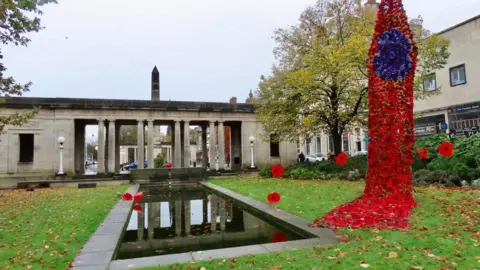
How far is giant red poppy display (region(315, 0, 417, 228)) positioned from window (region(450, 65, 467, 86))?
24469mm

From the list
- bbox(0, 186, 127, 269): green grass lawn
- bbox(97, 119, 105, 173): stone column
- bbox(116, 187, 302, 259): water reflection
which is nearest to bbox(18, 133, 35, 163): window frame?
bbox(97, 119, 105, 173): stone column

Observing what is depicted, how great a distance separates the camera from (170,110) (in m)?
29.8

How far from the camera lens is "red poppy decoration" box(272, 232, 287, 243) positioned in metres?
7.36

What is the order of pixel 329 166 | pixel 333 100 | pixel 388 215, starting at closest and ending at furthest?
pixel 388 215, pixel 333 100, pixel 329 166

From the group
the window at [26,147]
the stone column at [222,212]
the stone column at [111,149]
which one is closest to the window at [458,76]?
the stone column at [222,212]

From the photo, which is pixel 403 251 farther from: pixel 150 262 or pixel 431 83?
pixel 431 83

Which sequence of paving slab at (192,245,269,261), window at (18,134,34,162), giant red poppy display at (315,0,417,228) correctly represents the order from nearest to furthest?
paving slab at (192,245,269,261) → giant red poppy display at (315,0,417,228) → window at (18,134,34,162)

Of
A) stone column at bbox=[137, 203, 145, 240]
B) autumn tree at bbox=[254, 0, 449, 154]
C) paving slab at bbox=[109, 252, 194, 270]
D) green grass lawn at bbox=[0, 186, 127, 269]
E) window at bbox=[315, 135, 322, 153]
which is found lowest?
stone column at bbox=[137, 203, 145, 240]

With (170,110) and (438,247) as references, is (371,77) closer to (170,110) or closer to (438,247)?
(438,247)

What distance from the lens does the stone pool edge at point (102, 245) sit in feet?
17.9

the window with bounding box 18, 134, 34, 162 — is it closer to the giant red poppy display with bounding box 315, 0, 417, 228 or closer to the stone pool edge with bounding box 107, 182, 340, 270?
the stone pool edge with bounding box 107, 182, 340, 270

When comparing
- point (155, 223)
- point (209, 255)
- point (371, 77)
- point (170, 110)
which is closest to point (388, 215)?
point (371, 77)

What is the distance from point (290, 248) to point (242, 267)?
140 centimetres

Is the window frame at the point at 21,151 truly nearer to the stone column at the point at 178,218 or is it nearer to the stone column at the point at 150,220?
the stone column at the point at 150,220
